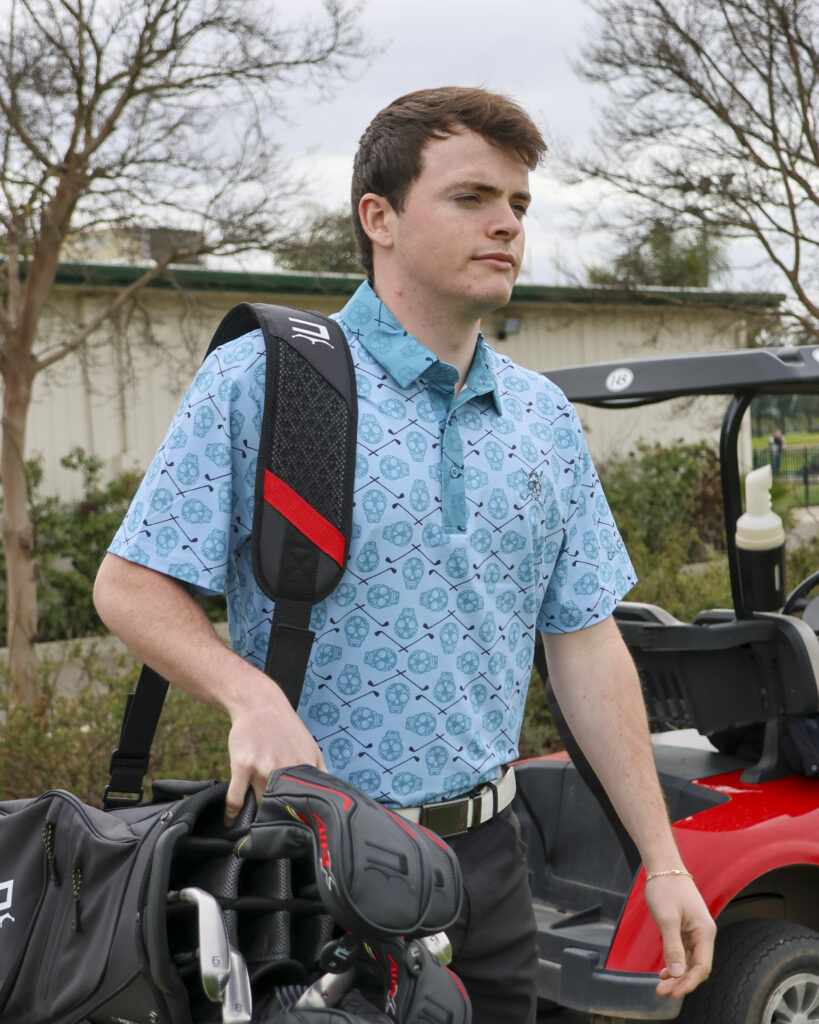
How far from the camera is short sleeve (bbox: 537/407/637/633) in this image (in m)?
2.22

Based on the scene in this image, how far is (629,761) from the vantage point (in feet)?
7.23

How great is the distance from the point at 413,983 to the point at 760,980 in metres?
2.03

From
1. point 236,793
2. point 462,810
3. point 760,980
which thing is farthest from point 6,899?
point 760,980

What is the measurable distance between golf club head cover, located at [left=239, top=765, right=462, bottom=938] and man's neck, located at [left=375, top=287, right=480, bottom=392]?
2.98 ft

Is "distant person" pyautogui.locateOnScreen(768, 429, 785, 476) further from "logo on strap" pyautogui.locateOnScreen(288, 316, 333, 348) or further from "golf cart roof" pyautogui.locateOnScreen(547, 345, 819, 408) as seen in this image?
"logo on strap" pyautogui.locateOnScreen(288, 316, 333, 348)

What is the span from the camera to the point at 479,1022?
2080 millimetres

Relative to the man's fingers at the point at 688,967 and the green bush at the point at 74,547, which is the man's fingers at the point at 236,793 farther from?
the green bush at the point at 74,547

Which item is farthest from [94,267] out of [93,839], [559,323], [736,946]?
[93,839]

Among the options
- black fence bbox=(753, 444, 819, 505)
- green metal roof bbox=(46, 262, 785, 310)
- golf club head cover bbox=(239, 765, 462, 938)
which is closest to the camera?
golf club head cover bbox=(239, 765, 462, 938)

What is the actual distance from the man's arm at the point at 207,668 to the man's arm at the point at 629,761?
0.76m

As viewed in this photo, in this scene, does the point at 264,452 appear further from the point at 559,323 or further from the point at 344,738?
the point at 559,323

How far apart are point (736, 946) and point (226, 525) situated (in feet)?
6.97

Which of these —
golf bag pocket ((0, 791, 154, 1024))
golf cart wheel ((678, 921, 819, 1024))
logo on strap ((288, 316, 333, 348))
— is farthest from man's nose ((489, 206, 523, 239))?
golf cart wheel ((678, 921, 819, 1024))

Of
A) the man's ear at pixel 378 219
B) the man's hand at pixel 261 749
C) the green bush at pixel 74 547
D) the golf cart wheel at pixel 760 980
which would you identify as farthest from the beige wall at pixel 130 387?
the man's hand at pixel 261 749
